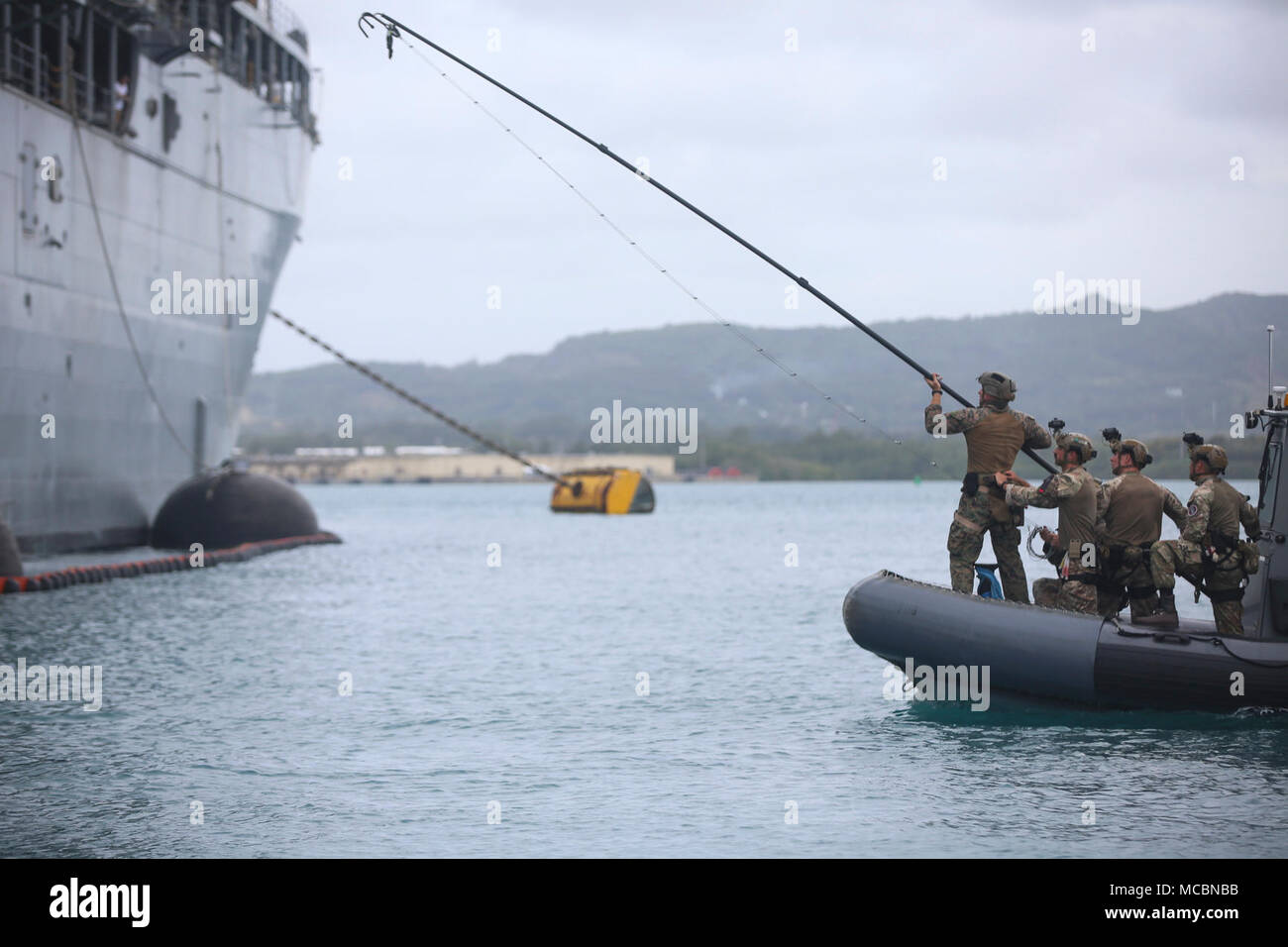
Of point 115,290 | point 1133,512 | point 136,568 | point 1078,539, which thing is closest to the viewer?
point 1133,512

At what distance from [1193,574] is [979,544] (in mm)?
1851

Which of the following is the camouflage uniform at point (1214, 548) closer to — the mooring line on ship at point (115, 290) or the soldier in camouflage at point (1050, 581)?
the soldier in camouflage at point (1050, 581)

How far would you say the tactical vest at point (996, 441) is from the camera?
13.1 m

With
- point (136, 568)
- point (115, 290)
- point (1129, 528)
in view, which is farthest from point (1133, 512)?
point (115, 290)

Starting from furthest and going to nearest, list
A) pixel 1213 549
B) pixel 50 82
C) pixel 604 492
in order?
1. pixel 604 492
2. pixel 50 82
3. pixel 1213 549

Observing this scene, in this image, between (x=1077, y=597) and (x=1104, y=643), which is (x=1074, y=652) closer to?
(x=1104, y=643)

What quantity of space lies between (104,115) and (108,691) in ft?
67.7

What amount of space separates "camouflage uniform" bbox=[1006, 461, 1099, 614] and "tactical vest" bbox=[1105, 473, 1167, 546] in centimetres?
18

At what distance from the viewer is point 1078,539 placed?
13.3 m

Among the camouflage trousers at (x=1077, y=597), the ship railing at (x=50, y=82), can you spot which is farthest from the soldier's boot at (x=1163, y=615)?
the ship railing at (x=50, y=82)

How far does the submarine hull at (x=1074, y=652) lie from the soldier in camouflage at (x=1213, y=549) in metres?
0.38
